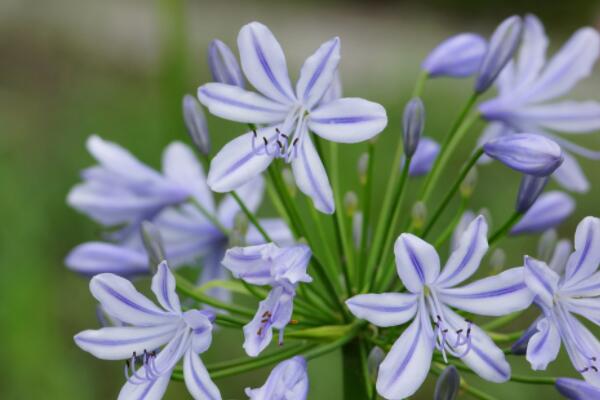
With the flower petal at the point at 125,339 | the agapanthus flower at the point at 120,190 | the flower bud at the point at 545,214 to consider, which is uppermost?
the agapanthus flower at the point at 120,190

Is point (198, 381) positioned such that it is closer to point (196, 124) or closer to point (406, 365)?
point (406, 365)

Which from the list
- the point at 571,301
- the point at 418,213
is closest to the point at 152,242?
the point at 418,213

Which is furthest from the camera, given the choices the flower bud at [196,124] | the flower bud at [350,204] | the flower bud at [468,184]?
the flower bud at [350,204]

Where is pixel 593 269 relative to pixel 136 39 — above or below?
above

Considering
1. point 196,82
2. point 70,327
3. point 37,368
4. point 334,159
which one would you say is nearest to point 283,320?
point 334,159

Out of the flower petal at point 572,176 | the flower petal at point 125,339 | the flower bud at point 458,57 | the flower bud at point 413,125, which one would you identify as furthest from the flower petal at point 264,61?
the flower petal at point 572,176

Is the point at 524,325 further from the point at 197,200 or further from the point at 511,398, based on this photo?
the point at 197,200

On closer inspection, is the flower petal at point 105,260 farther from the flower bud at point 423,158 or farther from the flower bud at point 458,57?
the flower bud at point 458,57
